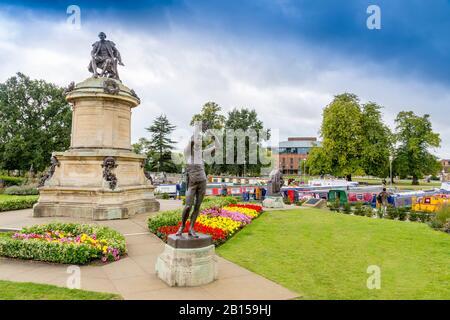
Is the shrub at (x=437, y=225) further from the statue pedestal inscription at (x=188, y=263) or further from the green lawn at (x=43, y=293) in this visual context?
the green lawn at (x=43, y=293)

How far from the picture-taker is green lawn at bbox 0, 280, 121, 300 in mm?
5338

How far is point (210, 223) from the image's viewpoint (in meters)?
11.3

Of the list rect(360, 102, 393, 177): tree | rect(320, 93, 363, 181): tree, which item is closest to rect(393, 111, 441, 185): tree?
rect(360, 102, 393, 177): tree

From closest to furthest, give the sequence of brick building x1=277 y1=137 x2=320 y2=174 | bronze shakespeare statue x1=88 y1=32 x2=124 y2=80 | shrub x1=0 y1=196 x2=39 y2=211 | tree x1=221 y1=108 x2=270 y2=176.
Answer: bronze shakespeare statue x1=88 y1=32 x2=124 y2=80, shrub x1=0 y1=196 x2=39 y2=211, tree x1=221 y1=108 x2=270 y2=176, brick building x1=277 y1=137 x2=320 y2=174

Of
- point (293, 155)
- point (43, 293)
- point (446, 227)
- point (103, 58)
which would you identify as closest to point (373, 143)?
point (446, 227)

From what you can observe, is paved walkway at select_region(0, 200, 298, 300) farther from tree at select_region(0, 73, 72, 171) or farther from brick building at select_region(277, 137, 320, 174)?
brick building at select_region(277, 137, 320, 174)

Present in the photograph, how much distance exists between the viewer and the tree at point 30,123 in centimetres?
3916

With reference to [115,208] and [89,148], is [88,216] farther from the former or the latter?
[89,148]

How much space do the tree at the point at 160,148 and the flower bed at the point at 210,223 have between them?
53.5 m

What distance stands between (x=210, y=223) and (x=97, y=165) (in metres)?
6.00

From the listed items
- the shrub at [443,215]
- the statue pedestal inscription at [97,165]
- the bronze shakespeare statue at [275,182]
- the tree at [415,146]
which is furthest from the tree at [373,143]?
the statue pedestal inscription at [97,165]

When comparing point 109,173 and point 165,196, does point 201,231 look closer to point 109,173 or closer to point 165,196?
point 109,173

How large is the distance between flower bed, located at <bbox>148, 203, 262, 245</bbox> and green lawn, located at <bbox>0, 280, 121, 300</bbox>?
411 centimetres
